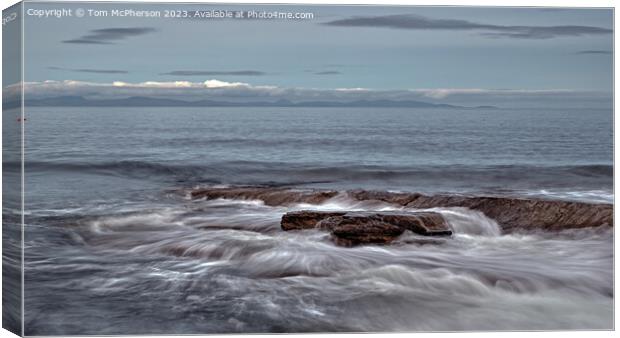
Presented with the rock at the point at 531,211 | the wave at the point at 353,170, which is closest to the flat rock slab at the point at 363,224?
the rock at the point at 531,211

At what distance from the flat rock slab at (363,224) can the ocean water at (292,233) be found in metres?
0.13

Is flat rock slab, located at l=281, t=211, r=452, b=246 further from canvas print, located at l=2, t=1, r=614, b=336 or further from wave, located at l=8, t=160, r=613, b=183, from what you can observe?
wave, located at l=8, t=160, r=613, b=183

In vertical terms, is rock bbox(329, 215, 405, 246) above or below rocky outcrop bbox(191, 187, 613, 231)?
below

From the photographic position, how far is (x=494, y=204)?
13.2 meters

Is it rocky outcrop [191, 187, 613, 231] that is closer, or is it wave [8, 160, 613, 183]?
wave [8, 160, 613, 183]

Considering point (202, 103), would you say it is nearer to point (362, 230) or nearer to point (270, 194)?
point (270, 194)

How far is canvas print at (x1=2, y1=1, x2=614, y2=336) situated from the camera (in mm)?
11750

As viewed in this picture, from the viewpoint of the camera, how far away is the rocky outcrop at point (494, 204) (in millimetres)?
12828

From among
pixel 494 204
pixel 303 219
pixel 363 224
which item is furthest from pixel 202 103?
pixel 494 204

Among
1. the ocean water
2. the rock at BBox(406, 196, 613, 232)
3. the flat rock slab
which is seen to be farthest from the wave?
the flat rock slab

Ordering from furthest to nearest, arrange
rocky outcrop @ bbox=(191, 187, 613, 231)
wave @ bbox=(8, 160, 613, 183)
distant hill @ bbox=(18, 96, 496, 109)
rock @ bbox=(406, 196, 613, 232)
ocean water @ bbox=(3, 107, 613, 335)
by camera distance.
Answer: rock @ bbox=(406, 196, 613, 232)
rocky outcrop @ bbox=(191, 187, 613, 231)
wave @ bbox=(8, 160, 613, 183)
distant hill @ bbox=(18, 96, 496, 109)
ocean water @ bbox=(3, 107, 613, 335)

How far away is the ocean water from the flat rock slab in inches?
5.2

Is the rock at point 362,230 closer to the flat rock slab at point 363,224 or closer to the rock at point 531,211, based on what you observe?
the flat rock slab at point 363,224

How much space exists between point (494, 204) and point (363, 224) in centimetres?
149
